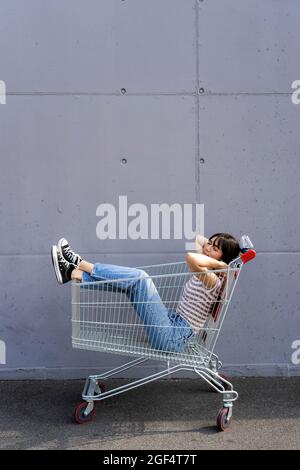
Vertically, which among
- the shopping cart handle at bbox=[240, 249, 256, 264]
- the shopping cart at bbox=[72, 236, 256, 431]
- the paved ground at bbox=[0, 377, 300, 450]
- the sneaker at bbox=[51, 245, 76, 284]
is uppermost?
the shopping cart handle at bbox=[240, 249, 256, 264]

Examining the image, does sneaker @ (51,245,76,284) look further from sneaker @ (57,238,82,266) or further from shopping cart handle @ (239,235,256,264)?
shopping cart handle @ (239,235,256,264)

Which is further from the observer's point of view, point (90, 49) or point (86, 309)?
point (90, 49)

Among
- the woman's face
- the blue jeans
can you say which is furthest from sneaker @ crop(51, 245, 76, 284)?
the woman's face

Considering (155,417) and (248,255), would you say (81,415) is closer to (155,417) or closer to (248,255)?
(155,417)

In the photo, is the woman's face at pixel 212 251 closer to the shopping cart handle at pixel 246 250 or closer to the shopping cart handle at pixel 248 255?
the shopping cart handle at pixel 246 250

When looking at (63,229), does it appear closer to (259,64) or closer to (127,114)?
(127,114)

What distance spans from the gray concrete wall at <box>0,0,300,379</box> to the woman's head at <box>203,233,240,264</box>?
902 mm

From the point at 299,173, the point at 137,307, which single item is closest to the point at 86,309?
the point at 137,307

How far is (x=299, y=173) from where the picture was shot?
489cm

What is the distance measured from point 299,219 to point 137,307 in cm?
183

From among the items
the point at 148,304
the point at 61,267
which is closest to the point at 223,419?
the point at 148,304

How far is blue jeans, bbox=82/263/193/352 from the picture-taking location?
3789mm

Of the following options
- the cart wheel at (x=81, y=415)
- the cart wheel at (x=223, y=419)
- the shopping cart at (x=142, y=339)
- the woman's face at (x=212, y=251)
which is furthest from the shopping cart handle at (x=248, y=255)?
the cart wheel at (x=81, y=415)

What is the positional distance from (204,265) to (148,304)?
1.49 feet
